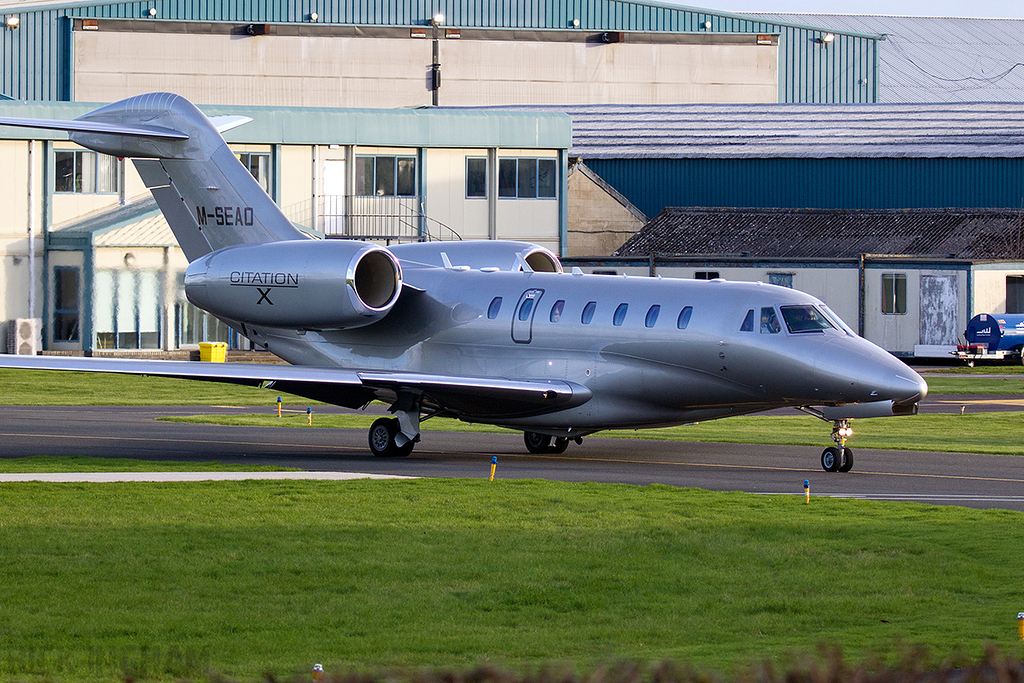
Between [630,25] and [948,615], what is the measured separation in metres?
68.3

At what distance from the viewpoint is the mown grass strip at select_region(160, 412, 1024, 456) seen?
27.7m

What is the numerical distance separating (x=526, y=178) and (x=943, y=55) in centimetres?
4414

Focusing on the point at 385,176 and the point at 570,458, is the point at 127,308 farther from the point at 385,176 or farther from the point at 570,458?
the point at 570,458

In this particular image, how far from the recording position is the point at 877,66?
275 ft

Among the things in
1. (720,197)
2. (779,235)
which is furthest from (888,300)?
(720,197)

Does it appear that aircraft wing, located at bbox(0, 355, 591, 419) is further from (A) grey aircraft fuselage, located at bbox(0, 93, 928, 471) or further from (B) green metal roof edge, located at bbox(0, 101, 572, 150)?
(B) green metal roof edge, located at bbox(0, 101, 572, 150)

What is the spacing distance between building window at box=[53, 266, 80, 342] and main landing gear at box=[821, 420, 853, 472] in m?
35.6

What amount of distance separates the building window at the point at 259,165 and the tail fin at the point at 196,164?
88.6ft

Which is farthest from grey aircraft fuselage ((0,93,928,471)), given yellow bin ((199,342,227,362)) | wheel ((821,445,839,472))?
yellow bin ((199,342,227,362))

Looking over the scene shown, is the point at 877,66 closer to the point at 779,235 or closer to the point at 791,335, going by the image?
the point at 779,235

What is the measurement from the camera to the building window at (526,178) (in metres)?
59.0

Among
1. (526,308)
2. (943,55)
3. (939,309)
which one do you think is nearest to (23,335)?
(526,308)

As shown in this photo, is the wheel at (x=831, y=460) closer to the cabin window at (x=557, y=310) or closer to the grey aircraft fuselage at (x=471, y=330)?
the grey aircraft fuselage at (x=471, y=330)

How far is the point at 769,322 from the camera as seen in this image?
2231cm
